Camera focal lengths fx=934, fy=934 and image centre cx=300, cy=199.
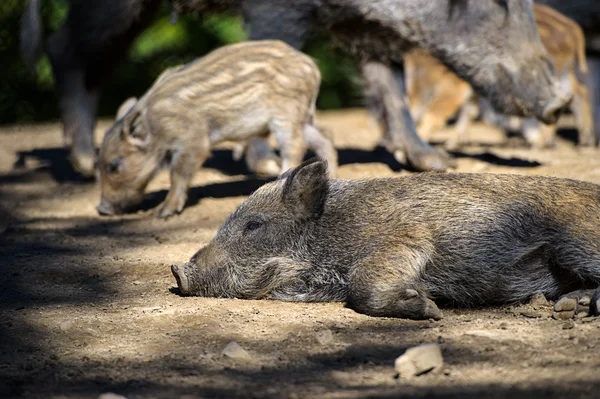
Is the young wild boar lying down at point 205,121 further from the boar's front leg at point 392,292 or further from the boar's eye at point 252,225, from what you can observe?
the boar's front leg at point 392,292

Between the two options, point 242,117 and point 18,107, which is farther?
point 18,107

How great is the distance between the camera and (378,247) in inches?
136

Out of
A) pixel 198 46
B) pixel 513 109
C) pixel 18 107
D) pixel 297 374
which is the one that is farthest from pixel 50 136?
pixel 297 374

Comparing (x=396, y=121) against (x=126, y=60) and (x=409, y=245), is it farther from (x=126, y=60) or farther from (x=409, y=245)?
(x=126, y=60)

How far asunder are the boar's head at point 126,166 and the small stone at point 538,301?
115 inches

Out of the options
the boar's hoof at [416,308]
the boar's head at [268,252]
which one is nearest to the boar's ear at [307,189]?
the boar's head at [268,252]

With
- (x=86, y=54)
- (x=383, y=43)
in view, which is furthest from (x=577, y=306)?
(x=86, y=54)

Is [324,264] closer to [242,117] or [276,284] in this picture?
[276,284]

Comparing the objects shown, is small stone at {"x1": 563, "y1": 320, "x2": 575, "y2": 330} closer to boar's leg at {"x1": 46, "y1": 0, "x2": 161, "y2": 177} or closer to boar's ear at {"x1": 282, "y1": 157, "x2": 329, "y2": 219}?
boar's ear at {"x1": 282, "y1": 157, "x2": 329, "y2": 219}

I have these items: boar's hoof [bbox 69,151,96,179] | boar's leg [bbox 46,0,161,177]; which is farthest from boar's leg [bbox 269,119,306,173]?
boar's hoof [bbox 69,151,96,179]

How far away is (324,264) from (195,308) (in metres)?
0.53

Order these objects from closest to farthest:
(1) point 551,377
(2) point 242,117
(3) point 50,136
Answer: (1) point 551,377, (2) point 242,117, (3) point 50,136

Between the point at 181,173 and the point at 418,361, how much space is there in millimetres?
3158

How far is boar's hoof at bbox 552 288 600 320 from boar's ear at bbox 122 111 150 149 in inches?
124
